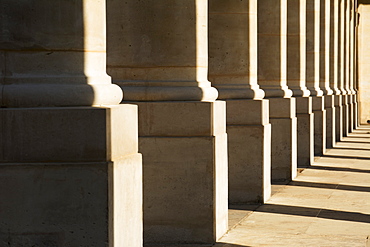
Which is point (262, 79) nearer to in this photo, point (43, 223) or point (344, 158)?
point (344, 158)

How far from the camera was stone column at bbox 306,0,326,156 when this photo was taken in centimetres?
2270

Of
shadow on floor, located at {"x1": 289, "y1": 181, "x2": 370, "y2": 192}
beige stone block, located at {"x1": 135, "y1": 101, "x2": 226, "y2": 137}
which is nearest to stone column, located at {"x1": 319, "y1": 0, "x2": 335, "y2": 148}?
shadow on floor, located at {"x1": 289, "y1": 181, "x2": 370, "y2": 192}

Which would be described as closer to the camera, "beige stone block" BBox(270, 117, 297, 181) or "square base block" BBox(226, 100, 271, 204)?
"square base block" BBox(226, 100, 271, 204)

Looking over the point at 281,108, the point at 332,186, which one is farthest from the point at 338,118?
the point at 332,186

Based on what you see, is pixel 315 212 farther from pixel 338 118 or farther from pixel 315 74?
pixel 338 118

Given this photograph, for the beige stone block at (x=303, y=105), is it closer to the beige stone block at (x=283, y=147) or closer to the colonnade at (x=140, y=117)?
the colonnade at (x=140, y=117)

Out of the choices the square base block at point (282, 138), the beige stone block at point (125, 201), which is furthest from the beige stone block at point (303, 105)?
the beige stone block at point (125, 201)

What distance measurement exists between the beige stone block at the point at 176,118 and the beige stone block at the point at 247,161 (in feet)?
11.4

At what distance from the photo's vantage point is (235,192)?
13.6 metres

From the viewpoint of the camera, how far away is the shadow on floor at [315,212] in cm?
1195

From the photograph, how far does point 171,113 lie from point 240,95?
3940mm

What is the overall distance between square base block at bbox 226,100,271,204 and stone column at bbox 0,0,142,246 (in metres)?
6.81

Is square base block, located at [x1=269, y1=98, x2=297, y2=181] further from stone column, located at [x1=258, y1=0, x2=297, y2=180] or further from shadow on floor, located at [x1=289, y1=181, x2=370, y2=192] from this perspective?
shadow on floor, located at [x1=289, y1=181, x2=370, y2=192]

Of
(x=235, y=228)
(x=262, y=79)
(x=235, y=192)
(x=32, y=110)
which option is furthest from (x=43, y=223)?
(x=262, y=79)
